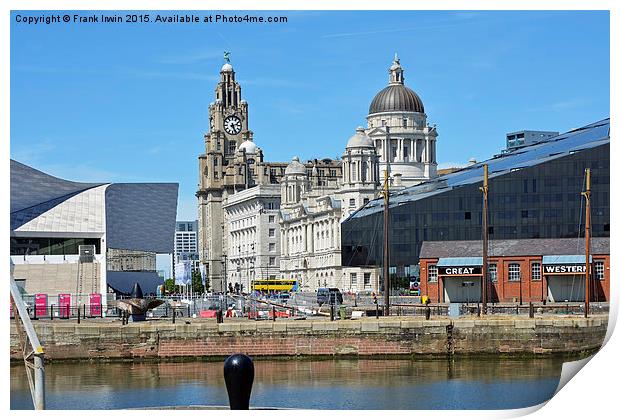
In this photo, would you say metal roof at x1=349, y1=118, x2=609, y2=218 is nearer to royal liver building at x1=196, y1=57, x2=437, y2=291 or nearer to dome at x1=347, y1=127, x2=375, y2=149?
royal liver building at x1=196, y1=57, x2=437, y2=291

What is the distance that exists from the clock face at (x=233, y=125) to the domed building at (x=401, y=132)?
46299 mm

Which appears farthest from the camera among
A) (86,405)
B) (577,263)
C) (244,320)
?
(577,263)

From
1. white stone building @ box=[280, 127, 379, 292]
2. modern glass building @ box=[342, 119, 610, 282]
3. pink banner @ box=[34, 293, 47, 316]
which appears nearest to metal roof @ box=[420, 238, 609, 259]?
modern glass building @ box=[342, 119, 610, 282]

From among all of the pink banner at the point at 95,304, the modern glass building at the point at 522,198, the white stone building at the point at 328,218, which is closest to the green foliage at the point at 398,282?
the modern glass building at the point at 522,198

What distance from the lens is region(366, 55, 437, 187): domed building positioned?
134 meters

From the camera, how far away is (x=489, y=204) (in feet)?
219

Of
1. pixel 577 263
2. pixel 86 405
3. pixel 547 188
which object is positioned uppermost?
pixel 547 188

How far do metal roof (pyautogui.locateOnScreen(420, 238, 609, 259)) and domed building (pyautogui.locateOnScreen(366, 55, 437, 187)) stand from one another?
67761 millimetres

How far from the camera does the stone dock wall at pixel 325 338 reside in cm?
3850

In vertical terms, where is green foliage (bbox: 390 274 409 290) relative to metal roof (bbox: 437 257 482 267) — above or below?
below

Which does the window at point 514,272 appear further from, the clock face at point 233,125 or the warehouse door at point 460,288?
the clock face at point 233,125
